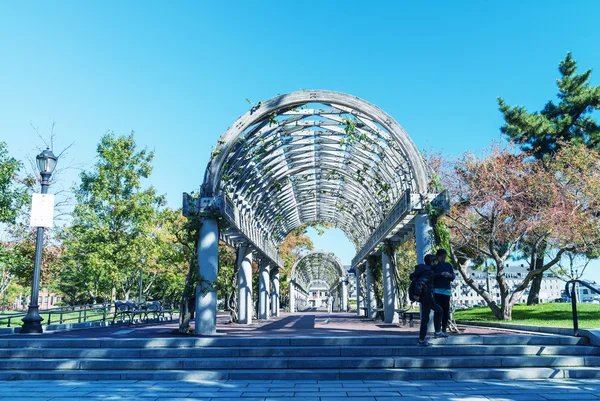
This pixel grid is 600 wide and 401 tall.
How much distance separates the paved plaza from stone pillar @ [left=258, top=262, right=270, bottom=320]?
49.8ft

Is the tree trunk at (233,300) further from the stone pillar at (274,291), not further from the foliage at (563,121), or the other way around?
the foliage at (563,121)

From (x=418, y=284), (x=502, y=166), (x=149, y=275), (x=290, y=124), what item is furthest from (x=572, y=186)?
(x=149, y=275)

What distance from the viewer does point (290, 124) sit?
1260cm

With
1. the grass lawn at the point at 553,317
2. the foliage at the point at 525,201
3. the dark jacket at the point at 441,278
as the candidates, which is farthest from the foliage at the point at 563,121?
the dark jacket at the point at 441,278

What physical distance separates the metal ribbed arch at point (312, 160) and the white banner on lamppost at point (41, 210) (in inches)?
144

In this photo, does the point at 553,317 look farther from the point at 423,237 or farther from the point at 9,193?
the point at 9,193

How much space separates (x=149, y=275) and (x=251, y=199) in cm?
2523

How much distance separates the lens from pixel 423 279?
7617 mm

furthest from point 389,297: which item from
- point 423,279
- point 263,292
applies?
point 423,279

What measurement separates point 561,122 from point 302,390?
71.4 feet

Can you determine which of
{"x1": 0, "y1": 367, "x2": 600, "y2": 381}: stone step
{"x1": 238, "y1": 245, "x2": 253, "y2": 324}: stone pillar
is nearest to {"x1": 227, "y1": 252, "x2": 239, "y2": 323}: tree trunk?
{"x1": 238, "y1": 245, "x2": 253, "y2": 324}: stone pillar

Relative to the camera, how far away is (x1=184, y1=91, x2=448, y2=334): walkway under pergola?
1037cm

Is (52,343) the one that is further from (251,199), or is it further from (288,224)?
(288,224)

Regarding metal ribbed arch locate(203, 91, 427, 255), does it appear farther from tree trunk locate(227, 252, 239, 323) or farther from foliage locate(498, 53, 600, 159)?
foliage locate(498, 53, 600, 159)
